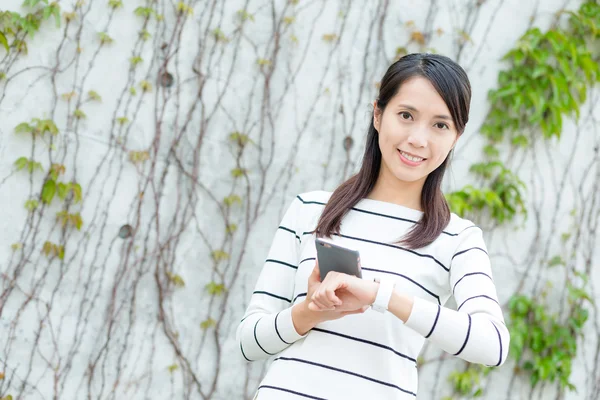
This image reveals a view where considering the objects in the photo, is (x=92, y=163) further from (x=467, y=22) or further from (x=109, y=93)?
(x=467, y=22)

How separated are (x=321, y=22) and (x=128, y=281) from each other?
139 cm

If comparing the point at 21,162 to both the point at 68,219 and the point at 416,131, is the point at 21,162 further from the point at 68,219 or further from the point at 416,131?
the point at 416,131

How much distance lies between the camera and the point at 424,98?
1395mm

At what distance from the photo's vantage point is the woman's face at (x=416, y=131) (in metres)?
1.39

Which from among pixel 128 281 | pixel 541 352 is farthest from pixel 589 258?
pixel 128 281

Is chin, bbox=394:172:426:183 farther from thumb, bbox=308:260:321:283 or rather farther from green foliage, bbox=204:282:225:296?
green foliage, bbox=204:282:225:296

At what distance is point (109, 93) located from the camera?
2.79 metres

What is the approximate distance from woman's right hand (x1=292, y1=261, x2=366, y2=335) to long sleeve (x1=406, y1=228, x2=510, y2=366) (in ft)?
0.39

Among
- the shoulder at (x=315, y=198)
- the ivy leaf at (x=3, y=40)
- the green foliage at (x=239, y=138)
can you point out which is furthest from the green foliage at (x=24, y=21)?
the shoulder at (x=315, y=198)

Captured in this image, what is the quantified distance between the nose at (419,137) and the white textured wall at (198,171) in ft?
5.19

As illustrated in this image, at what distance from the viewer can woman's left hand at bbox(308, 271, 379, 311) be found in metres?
1.24

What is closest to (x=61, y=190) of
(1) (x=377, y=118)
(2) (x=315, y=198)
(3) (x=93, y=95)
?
(3) (x=93, y=95)

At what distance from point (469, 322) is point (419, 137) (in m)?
0.38

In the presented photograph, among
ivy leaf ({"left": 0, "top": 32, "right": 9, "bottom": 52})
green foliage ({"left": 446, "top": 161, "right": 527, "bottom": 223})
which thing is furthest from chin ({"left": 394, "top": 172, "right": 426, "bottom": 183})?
ivy leaf ({"left": 0, "top": 32, "right": 9, "bottom": 52})
